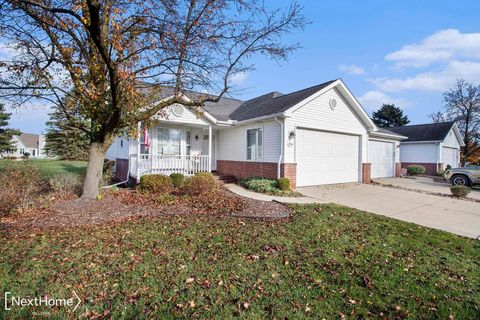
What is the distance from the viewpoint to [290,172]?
436 inches

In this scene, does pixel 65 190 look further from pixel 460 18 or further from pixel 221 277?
pixel 460 18

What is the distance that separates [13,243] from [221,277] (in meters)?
3.94

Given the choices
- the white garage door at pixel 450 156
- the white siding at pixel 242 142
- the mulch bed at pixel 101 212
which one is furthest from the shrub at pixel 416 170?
the mulch bed at pixel 101 212

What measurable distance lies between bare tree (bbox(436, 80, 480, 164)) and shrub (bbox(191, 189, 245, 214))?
30569 millimetres

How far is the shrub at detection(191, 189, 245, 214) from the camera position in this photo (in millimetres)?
6953

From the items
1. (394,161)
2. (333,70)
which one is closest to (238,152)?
(333,70)

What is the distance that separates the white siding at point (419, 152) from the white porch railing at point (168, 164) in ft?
67.8

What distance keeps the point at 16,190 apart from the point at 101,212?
2431mm

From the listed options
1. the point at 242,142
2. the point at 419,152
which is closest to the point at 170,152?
the point at 242,142

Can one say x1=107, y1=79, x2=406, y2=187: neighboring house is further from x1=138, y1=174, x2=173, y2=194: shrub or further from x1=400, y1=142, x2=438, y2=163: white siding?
x1=400, y1=142, x2=438, y2=163: white siding

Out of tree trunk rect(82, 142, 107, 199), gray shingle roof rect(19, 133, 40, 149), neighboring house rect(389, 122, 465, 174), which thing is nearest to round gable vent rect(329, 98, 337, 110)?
tree trunk rect(82, 142, 107, 199)

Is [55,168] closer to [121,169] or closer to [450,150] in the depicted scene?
[121,169]

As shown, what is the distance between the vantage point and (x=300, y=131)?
38.7ft

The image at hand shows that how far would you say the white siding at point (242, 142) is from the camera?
37.4ft
